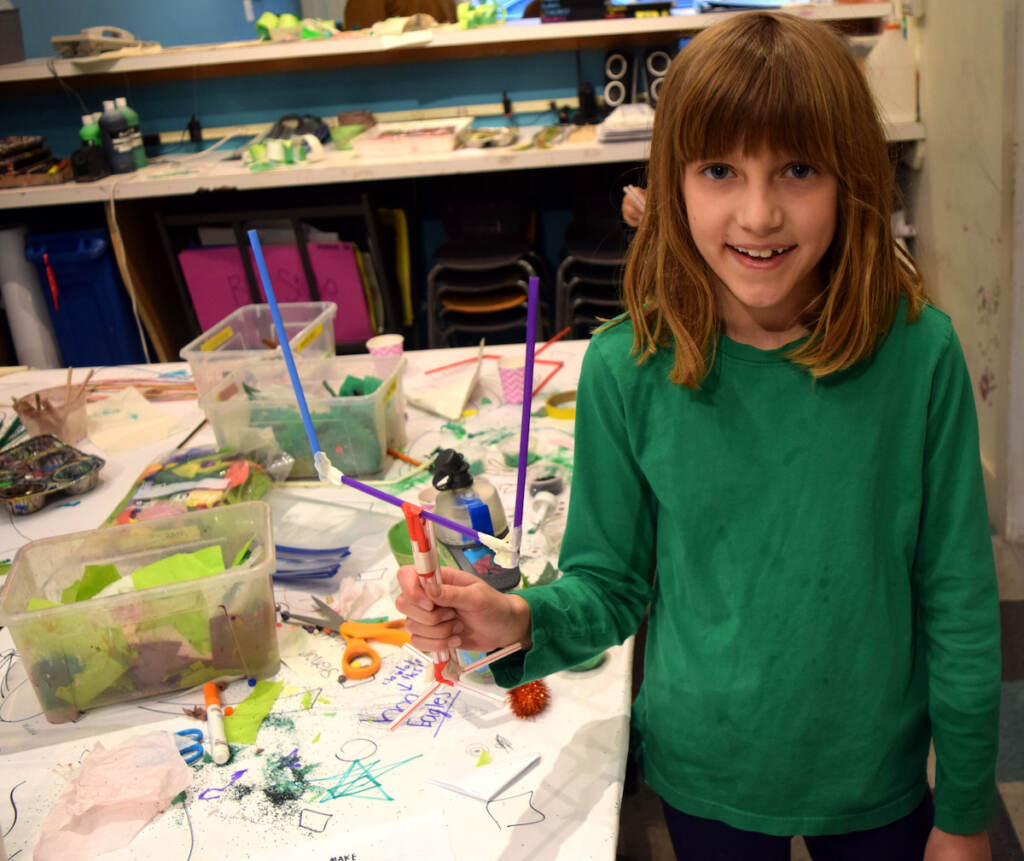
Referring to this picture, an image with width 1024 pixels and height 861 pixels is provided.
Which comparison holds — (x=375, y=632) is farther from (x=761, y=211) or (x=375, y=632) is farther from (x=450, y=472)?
(x=761, y=211)

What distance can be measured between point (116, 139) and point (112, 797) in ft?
10.1

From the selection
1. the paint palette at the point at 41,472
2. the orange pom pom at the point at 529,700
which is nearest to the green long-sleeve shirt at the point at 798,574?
the orange pom pom at the point at 529,700

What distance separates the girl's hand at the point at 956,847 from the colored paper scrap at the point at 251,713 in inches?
26.4

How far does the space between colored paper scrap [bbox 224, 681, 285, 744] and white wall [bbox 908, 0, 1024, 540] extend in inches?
79.6

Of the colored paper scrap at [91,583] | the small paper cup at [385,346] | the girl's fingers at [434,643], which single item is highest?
the girl's fingers at [434,643]

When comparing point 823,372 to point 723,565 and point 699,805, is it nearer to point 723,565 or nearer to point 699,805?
point 723,565

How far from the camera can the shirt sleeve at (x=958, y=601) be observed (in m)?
0.81

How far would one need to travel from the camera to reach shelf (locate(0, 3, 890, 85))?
10.6 ft

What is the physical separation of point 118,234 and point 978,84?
284cm

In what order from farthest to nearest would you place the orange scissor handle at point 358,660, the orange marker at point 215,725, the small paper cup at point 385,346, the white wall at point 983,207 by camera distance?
1. the white wall at point 983,207
2. the small paper cup at point 385,346
3. the orange scissor handle at point 358,660
4. the orange marker at point 215,725

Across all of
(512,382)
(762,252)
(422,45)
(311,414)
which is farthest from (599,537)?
(422,45)

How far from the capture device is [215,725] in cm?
95

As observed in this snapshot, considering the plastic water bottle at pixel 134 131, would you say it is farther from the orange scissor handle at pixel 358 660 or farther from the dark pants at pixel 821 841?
the dark pants at pixel 821 841

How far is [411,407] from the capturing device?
5.70 ft
